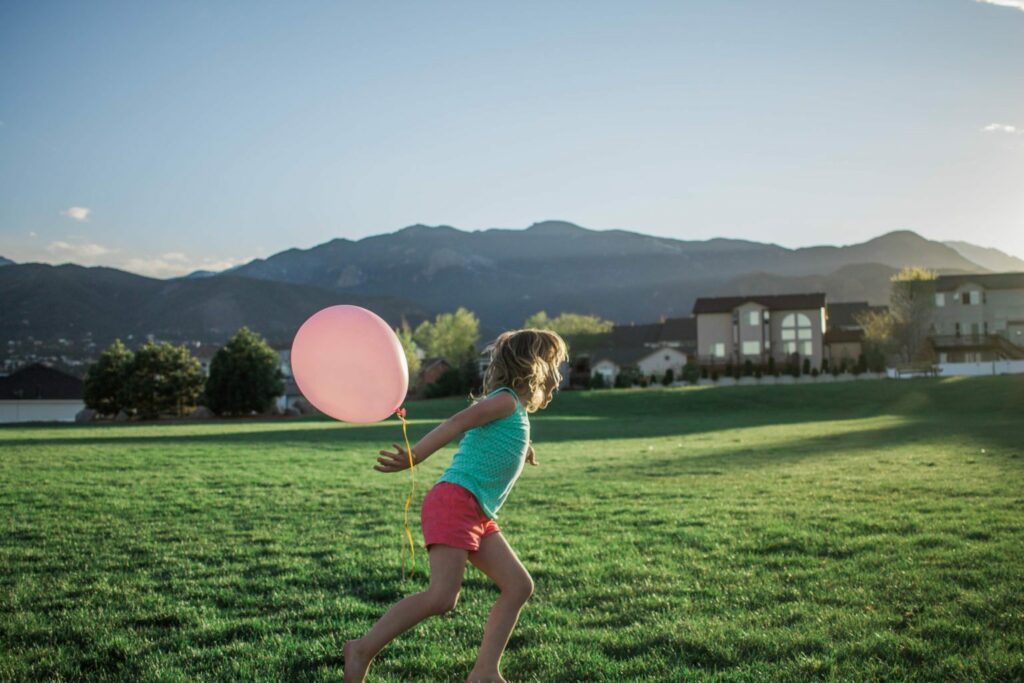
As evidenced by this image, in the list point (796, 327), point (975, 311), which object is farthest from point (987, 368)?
point (975, 311)

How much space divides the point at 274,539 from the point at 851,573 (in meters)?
6.50

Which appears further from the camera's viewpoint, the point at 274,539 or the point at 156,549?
the point at 274,539

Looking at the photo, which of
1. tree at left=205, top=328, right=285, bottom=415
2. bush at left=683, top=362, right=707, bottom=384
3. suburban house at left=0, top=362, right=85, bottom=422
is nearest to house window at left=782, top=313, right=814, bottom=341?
bush at left=683, top=362, right=707, bottom=384

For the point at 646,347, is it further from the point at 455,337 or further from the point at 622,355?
the point at 455,337

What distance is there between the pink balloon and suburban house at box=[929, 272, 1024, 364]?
86.5 metres

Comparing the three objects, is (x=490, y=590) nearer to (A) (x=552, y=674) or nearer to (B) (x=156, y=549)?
(A) (x=552, y=674)

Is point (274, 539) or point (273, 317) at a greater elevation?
point (273, 317)

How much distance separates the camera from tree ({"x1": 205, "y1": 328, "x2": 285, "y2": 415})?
63.2 m

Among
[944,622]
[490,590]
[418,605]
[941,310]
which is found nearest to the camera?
[418,605]

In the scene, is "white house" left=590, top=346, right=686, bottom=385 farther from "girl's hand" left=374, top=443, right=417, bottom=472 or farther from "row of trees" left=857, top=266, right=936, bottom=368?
"girl's hand" left=374, top=443, right=417, bottom=472

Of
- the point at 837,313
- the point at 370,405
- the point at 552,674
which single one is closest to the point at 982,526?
the point at 552,674

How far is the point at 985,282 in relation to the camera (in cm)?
8106

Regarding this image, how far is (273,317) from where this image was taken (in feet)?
632

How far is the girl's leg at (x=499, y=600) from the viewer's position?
4.27 m
